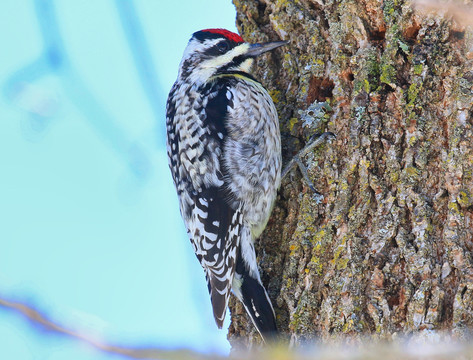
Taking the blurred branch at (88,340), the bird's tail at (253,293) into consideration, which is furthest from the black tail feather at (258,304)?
the blurred branch at (88,340)

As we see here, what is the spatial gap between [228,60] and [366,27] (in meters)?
1.26

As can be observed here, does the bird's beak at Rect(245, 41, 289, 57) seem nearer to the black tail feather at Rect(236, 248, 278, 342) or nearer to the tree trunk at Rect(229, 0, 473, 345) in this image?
the tree trunk at Rect(229, 0, 473, 345)

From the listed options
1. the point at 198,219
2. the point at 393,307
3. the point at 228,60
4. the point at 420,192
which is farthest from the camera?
the point at 228,60

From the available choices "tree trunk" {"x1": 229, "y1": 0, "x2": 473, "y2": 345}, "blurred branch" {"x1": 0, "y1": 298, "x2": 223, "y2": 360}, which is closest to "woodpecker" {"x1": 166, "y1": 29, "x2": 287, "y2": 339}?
"tree trunk" {"x1": 229, "y1": 0, "x2": 473, "y2": 345}

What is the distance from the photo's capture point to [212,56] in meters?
4.41

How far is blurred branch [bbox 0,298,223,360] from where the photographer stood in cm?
98

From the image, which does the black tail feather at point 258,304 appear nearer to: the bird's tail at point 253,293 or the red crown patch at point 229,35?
the bird's tail at point 253,293

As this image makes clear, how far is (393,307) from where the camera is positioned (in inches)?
103

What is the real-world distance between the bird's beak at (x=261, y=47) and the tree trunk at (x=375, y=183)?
0.33 feet

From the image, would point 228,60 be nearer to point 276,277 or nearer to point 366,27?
point 366,27

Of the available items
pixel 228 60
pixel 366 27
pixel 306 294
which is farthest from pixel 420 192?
pixel 228 60

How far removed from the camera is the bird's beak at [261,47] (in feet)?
12.2

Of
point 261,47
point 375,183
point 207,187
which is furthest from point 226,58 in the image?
point 375,183

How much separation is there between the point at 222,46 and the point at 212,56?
0.39ft
